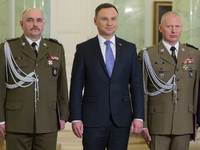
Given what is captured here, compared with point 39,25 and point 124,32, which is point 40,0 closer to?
point 124,32

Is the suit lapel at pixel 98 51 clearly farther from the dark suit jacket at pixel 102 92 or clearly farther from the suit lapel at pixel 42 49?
the suit lapel at pixel 42 49

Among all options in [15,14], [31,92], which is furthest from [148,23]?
[31,92]

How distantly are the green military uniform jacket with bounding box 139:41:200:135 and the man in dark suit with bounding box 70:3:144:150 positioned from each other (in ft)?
1.25

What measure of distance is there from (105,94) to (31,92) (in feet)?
2.02

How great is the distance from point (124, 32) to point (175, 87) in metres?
4.65

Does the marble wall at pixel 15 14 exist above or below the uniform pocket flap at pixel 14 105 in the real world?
above

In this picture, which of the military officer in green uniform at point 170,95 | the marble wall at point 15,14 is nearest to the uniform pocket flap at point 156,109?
the military officer in green uniform at point 170,95

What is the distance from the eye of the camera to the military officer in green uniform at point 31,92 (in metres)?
3.39

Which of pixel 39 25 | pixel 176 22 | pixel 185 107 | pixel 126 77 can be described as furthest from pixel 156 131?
pixel 39 25

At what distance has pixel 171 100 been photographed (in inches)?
143

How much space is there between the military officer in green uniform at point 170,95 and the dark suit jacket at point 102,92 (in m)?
0.35

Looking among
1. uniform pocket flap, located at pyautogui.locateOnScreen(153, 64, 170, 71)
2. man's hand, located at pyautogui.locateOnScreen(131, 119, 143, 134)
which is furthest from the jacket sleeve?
uniform pocket flap, located at pyautogui.locateOnScreen(153, 64, 170, 71)

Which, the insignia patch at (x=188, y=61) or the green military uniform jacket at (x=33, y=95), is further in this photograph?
the insignia patch at (x=188, y=61)

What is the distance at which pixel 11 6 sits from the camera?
7613 mm
